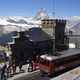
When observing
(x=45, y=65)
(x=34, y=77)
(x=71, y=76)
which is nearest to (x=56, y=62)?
(x=45, y=65)

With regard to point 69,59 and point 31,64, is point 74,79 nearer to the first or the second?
point 69,59

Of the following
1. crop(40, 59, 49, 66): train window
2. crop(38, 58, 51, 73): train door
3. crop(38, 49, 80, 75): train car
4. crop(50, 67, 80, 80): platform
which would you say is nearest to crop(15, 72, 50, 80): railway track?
crop(38, 49, 80, 75): train car

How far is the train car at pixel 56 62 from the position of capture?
1438 inches

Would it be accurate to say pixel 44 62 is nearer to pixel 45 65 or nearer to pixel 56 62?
pixel 45 65

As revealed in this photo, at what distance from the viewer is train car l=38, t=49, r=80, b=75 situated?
36.5 m

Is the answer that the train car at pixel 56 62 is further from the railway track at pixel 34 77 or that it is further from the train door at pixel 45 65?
the railway track at pixel 34 77

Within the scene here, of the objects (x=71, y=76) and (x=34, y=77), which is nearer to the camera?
(x=71, y=76)

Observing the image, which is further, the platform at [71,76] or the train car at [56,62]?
the train car at [56,62]

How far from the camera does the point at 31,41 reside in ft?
168

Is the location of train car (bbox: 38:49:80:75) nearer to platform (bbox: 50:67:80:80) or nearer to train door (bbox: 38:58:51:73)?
train door (bbox: 38:58:51:73)

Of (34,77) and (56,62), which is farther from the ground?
(56,62)

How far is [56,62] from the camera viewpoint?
→ 1464 inches

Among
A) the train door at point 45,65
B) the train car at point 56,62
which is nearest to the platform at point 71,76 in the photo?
the train car at point 56,62

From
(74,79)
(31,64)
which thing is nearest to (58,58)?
(74,79)
